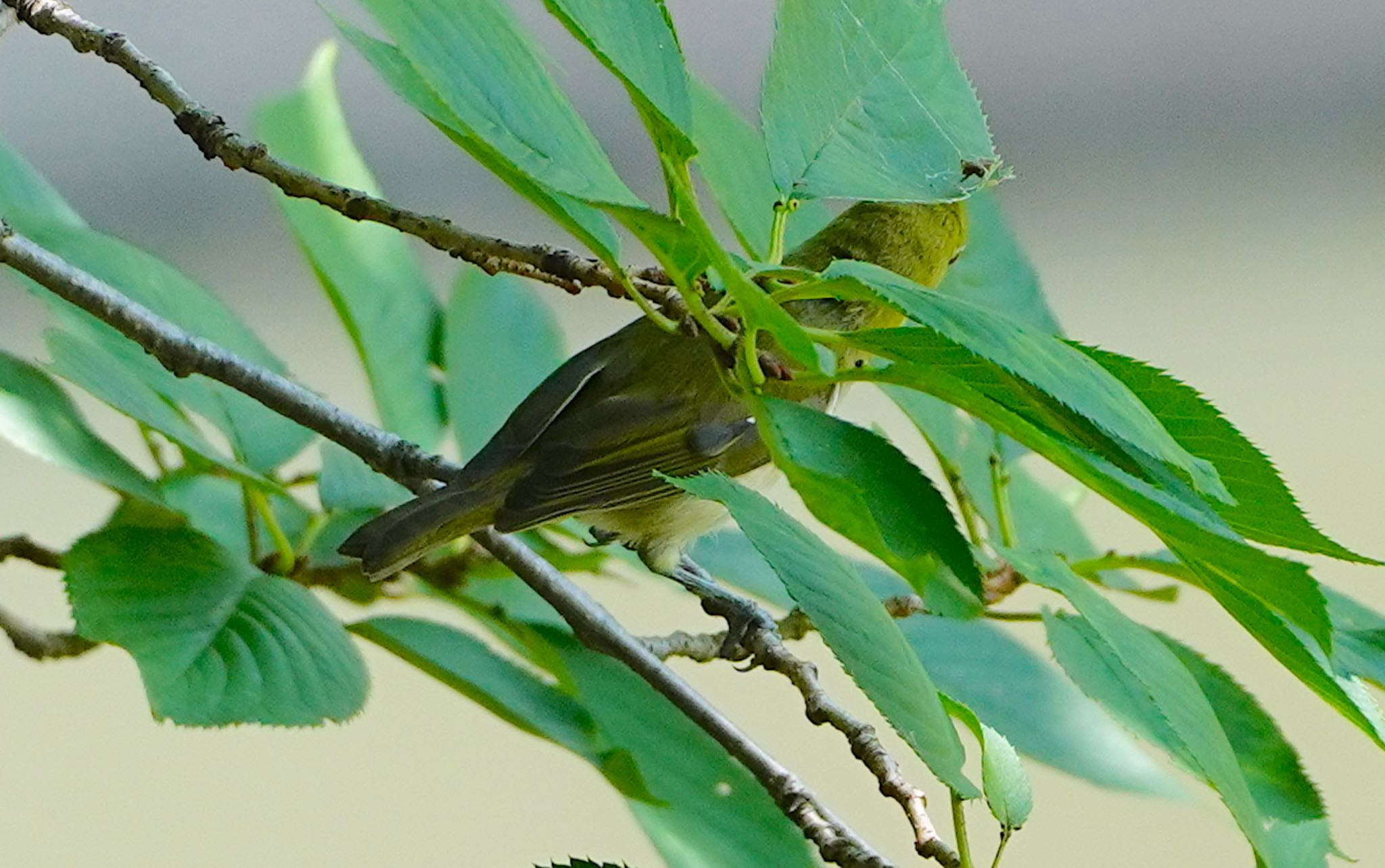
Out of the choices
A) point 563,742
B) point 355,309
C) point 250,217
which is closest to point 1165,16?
point 250,217

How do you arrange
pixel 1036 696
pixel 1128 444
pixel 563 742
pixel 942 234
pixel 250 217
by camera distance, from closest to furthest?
pixel 1128 444, pixel 563 742, pixel 1036 696, pixel 942 234, pixel 250 217

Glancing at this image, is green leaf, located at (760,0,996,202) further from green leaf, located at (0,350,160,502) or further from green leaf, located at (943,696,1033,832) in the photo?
green leaf, located at (0,350,160,502)

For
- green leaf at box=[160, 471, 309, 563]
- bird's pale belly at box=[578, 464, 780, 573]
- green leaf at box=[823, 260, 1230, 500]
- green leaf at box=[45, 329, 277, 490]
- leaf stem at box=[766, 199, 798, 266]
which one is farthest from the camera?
bird's pale belly at box=[578, 464, 780, 573]

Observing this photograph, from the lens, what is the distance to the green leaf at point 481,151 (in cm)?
33

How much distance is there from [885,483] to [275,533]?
1.11 feet

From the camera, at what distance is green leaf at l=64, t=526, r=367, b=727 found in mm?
459

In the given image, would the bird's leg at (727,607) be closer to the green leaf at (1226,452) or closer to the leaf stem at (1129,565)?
the leaf stem at (1129,565)

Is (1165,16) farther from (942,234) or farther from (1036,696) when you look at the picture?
(1036,696)

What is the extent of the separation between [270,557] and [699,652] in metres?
0.17

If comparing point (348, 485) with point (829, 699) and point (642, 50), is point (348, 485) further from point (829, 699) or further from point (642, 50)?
point (642, 50)

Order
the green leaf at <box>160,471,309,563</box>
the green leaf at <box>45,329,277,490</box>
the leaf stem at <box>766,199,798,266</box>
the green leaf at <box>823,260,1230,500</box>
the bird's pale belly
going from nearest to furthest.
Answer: the green leaf at <box>823,260,1230,500</box> → the leaf stem at <box>766,199,798,266</box> → the green leaf at <box>45,329,277,490</box> → the green leaf at <box>160,471,309,563</box> → the bird's pale belly

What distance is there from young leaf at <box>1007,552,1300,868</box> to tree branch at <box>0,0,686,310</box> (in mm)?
130

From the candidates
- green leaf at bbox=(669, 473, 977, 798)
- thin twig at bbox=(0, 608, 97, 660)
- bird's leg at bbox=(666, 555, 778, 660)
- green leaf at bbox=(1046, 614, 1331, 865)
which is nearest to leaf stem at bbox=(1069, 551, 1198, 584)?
green leaf at bbox=(1046, 614, 1331, 865)

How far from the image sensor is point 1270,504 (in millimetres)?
327
